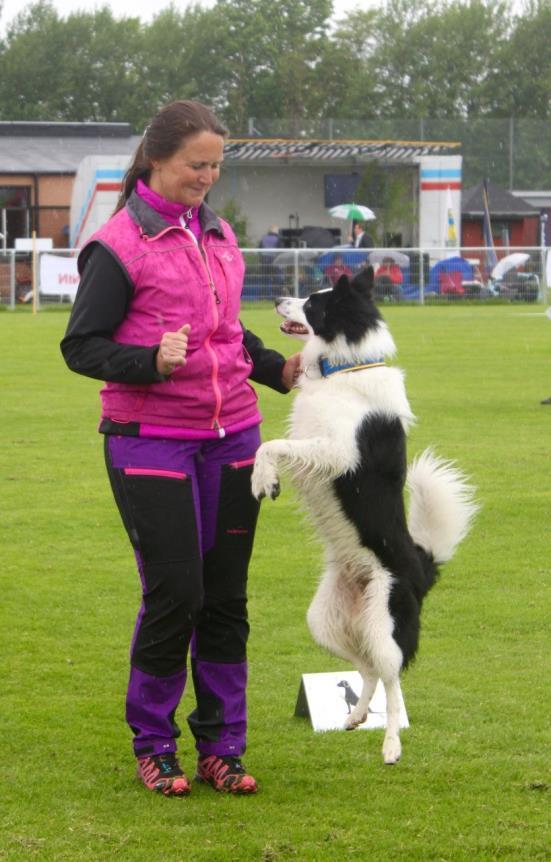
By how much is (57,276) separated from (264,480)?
26.2 m

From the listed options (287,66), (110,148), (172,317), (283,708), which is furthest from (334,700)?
(287,66)

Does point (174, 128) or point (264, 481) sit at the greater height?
point (174, 128)

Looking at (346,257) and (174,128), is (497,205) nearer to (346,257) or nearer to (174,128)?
(346,257)

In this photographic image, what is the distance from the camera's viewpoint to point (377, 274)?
29.8 m

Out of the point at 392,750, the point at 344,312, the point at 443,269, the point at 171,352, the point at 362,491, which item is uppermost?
the point at 443,269

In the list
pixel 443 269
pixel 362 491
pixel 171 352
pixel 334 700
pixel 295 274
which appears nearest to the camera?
pixel 171 352

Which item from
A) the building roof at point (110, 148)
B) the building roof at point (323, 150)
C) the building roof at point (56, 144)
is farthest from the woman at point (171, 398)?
the building roof at point (56, 144)

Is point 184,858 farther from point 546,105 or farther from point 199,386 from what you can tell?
point 546,105

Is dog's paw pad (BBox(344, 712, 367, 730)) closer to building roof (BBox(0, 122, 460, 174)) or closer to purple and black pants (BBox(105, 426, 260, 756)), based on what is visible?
purple and black pants (BBox(105, 426, 260, 756))

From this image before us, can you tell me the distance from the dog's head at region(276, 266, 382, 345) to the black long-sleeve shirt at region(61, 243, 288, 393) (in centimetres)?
102

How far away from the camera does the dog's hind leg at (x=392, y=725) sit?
453 cm

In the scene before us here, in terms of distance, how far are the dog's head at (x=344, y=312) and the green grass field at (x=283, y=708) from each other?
59 cm

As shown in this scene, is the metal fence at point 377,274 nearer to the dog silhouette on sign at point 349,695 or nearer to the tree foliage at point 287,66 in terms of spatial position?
the dog silhouette on sign at point 349,695

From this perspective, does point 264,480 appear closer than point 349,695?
Yes
